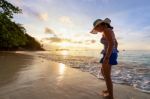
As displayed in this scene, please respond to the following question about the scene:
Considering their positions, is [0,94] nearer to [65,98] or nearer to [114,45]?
[65,98]

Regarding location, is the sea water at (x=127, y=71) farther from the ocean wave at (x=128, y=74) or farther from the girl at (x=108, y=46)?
the girl at (x=108, y=46)

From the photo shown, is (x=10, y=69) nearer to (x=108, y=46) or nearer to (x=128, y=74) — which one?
(x=128, y=74)

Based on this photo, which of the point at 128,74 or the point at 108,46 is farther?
the point at 128,74

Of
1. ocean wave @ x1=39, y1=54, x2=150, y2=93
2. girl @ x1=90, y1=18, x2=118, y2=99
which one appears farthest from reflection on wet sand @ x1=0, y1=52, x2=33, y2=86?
ocean wave @ x1=39, y1=54, x2=150, y2=93

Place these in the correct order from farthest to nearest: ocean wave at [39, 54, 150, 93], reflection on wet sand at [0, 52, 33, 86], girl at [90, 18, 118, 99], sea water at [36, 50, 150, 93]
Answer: sea water at [36, 50, 150, 93], ocean wave at [39, 54, 150, 93], reflection on wet sand at [0, 52, 33, 86], girl at [90, 18, 118, 99]

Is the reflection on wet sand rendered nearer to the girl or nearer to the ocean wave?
the girl

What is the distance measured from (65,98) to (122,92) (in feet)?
5.09

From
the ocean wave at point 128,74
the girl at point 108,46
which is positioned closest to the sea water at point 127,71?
the ocean wave at point 128,74

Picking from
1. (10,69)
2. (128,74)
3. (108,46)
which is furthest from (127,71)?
(108,46)

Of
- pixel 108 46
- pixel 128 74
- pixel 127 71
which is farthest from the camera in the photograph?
pixel 127 71

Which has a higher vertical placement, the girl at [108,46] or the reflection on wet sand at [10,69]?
the girl at [108,46]

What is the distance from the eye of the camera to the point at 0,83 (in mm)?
5203

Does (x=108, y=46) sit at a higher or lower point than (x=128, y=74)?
higher

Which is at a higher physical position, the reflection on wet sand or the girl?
the girl
